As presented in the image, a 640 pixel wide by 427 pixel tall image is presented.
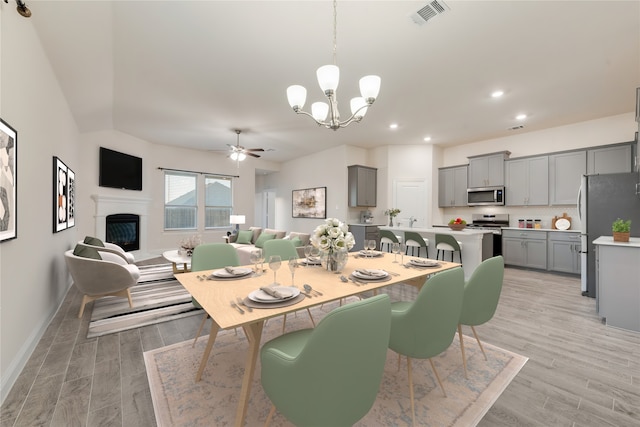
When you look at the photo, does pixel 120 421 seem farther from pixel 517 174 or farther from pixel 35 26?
pixel 517 174

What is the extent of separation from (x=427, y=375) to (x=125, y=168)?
6.95 m

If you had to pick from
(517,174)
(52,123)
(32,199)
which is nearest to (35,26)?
(52,123)

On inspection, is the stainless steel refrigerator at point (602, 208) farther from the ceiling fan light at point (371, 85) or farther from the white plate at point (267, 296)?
the white plate at point (267, 296)

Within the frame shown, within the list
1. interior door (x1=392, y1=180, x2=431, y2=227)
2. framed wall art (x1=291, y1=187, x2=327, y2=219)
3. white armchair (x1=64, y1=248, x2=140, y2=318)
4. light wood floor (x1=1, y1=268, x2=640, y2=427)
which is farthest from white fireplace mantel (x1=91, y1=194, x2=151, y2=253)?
interior door (x1=392, y1=180, x2=431, y2=227)

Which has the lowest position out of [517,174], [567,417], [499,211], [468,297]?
[567,417]

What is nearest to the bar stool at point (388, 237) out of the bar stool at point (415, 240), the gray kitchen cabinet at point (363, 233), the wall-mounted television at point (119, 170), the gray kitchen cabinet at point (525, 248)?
the bar stool at point (415, 240)

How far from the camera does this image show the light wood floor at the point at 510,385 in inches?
60.4

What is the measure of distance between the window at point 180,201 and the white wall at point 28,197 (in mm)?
3916

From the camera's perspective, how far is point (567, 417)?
154 centimetres

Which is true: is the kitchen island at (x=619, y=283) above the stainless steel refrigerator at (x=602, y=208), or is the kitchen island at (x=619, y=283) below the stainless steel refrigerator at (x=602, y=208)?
below

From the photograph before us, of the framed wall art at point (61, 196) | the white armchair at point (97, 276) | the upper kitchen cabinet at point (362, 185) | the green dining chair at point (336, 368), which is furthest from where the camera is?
the upper kitchen cabinet at point (362, 185)

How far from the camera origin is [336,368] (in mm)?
981

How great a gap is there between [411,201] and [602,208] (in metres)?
3.48

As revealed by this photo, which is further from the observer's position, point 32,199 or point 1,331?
point 32,199
